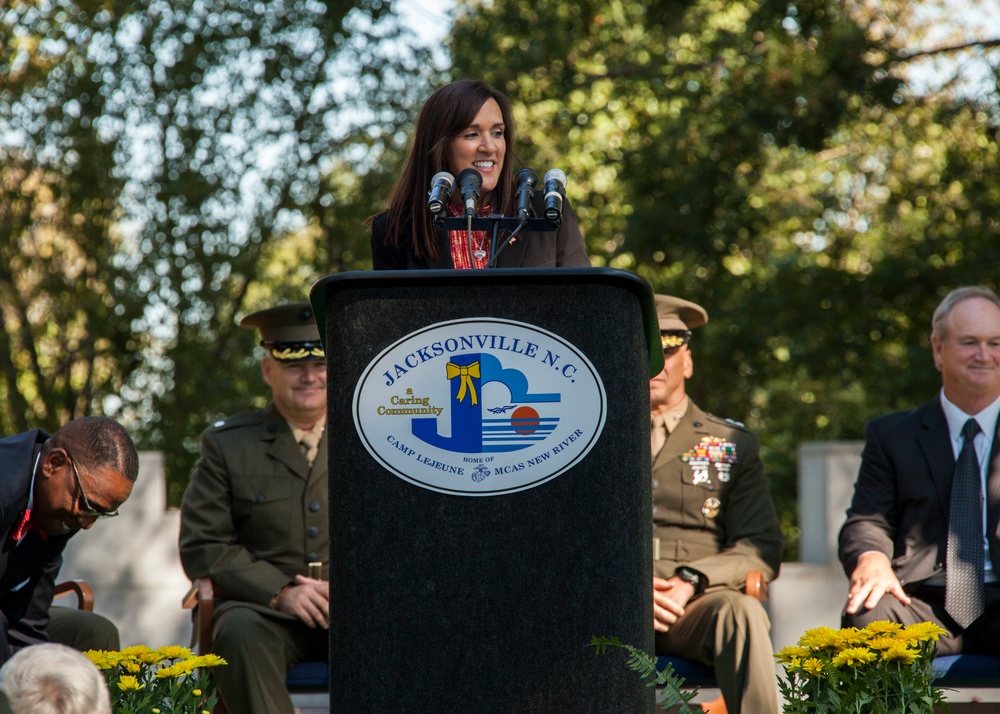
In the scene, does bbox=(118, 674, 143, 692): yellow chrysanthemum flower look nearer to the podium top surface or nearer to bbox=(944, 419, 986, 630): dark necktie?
the podium top surface

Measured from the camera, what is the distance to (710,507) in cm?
443

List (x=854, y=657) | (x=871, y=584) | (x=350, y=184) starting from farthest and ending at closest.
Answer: (x=350, y=184)
(x=871, y=584)
(x=854, y=657)

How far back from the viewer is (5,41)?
10.1 m

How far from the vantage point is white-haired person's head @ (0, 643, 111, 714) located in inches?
79.7

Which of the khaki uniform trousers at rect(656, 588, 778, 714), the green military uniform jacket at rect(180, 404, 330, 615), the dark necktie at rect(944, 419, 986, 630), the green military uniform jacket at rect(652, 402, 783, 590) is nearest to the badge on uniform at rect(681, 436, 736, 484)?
the green military uniform jacket at rect(652, 402, 783, 590)

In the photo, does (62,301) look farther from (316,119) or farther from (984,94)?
(984,94)

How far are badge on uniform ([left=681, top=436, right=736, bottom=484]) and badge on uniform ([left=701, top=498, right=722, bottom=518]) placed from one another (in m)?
0.01

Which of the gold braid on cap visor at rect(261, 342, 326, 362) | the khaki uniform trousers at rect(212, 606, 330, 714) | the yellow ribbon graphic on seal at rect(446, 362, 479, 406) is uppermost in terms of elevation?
the yellow ribbon graphic on seal at rect(446, 362, 479, 406)

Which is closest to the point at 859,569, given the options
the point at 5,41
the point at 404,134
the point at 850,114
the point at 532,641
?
the point at 532,641

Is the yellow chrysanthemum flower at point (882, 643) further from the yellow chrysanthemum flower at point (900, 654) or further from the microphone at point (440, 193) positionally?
the microphone at point (440, 193)

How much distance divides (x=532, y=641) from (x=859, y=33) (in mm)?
8410

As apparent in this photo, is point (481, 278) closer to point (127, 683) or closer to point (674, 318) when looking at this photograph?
point (127, 683)

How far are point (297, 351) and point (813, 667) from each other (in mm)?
2389

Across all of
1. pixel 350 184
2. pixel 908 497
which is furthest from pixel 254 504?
pixel 350 184
